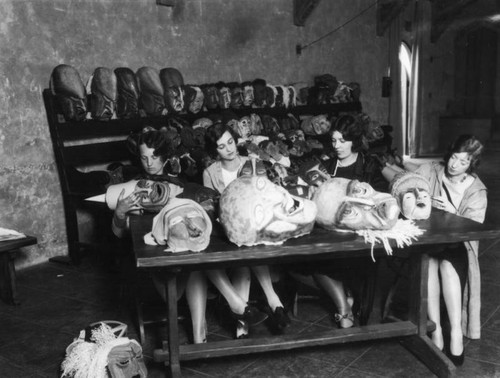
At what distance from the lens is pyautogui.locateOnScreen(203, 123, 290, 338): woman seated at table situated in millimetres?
3375

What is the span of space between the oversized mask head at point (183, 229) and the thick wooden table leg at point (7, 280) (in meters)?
2.21

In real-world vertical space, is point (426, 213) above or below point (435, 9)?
below

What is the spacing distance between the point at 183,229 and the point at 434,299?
171cm

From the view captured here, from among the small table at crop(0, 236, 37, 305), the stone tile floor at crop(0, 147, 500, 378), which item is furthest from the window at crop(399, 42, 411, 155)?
the small table at crop(0, 236, 37, 305)

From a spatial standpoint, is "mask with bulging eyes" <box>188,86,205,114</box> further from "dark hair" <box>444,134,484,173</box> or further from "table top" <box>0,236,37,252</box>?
"dark hair" <box>444,134,484,173</box>

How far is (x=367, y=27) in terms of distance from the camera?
1015cm

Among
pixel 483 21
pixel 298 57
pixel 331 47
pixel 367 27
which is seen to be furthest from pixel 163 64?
pixel 483 21

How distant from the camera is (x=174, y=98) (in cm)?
579

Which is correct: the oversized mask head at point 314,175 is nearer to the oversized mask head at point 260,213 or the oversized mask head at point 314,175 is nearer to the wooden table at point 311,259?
the wooden table at point 311,259

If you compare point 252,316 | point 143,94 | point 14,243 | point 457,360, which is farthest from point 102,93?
point 457,360

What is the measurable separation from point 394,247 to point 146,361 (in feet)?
5.19

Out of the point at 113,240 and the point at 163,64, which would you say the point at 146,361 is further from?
the point at 163,64

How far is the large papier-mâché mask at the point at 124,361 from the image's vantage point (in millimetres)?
2957

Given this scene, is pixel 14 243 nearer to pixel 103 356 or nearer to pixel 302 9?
pixel 103 356
